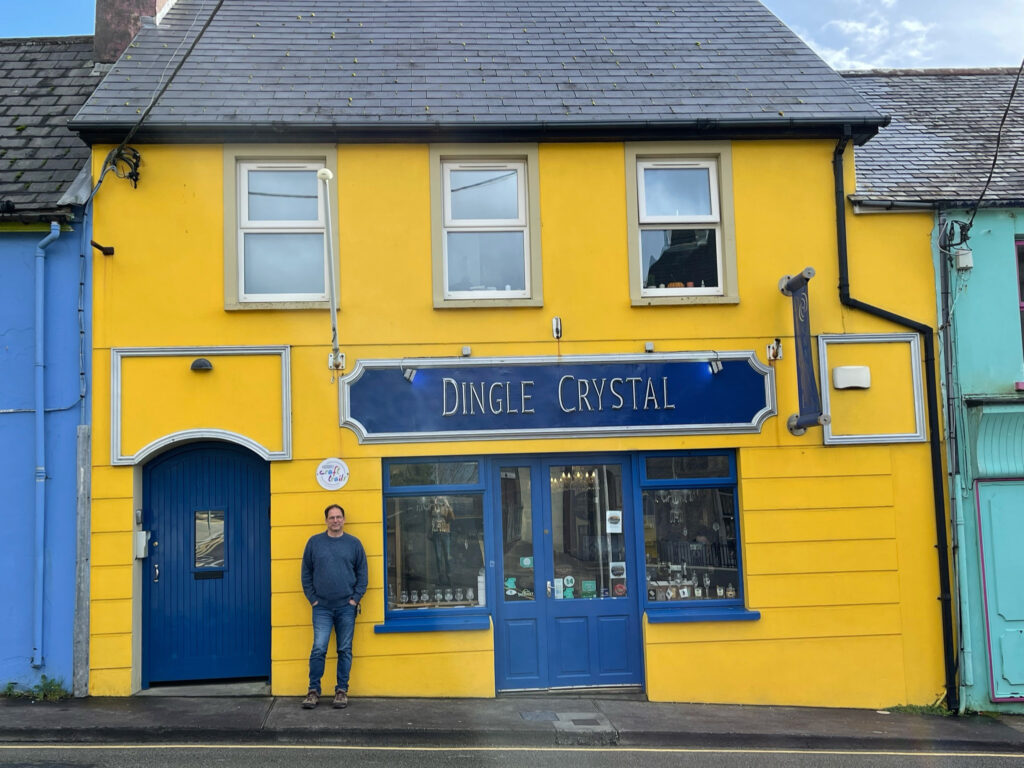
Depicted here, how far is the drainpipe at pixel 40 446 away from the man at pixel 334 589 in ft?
8.47

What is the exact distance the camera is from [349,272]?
9.02 m

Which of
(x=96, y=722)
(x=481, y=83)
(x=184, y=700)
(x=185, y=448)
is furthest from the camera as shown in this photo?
(x=481, y=83)

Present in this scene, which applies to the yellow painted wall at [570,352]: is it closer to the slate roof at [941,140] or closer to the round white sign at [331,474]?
the round white sign at [331,474]

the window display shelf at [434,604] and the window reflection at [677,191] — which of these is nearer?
the window display shelf at [434,604]

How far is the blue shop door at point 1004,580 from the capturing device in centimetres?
900

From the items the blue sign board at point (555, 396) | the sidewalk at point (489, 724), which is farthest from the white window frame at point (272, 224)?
the sidewalk at point (489, 724)

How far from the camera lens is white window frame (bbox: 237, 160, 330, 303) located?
8.99 m

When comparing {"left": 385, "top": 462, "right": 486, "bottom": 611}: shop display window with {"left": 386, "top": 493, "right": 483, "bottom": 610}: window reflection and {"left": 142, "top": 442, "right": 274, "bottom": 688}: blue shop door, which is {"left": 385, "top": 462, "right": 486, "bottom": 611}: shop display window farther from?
{"left": 142, "top": 442, "right": 274, "bottom": 688}: blue shop door

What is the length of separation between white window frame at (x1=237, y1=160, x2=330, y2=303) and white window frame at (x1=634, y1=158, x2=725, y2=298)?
11.2 ft

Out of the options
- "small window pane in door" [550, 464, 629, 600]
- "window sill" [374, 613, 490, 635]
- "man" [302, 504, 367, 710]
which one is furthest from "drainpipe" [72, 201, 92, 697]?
"small window pane in door" [550, 464, 629, 600]

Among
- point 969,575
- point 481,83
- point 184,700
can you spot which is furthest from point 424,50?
point 969,575

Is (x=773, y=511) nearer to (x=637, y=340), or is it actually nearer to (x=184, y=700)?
(x=637, y=340)

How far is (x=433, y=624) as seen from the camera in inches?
344

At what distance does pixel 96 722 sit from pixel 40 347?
3.65 metres
